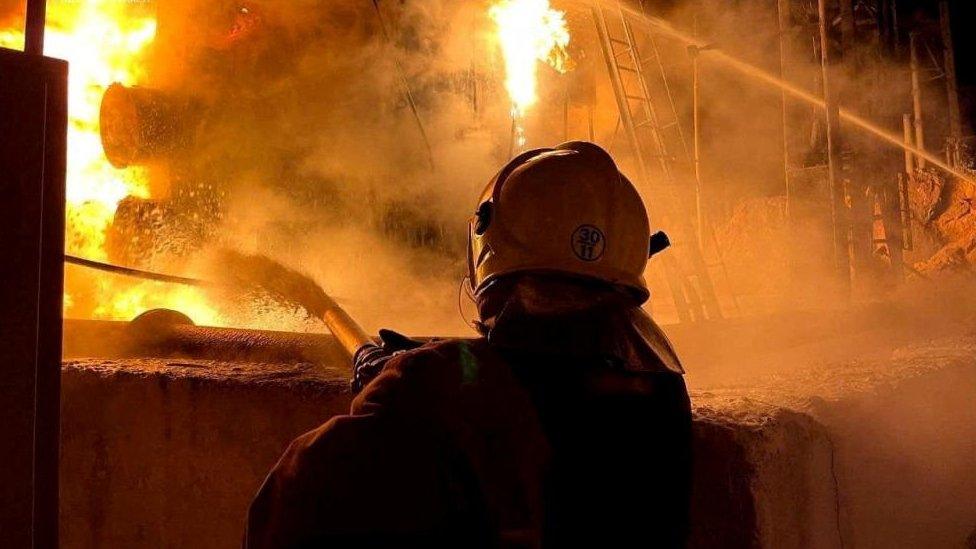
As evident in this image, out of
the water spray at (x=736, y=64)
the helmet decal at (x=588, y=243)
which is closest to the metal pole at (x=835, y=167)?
the water spray at (x=736, y=64)

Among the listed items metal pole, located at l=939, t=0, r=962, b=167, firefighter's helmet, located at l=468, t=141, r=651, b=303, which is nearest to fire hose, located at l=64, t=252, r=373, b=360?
firefighter's helmet, located at l=468, t=141, r=651, b=303

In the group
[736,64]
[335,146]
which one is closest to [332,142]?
[335,146]

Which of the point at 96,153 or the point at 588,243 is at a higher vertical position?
the point at 96,153

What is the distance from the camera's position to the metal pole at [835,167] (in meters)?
8.53

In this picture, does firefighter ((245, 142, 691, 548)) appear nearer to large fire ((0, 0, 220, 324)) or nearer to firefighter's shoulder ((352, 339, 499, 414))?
firefighter's shoulder ((352, 339, 499, 414))

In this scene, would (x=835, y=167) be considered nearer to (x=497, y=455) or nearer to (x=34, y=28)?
(x=497, y=455)

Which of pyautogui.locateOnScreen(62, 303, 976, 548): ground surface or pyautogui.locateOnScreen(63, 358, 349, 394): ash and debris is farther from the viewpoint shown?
pyautogui.locateOnScreen(63, 358, 349, 394): ash and debris

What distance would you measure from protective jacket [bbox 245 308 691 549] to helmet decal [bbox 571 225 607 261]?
196 mm

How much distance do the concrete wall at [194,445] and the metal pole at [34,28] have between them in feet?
4.22

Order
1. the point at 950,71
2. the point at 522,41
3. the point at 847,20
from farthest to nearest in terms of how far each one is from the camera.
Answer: the point at 950,71, the point at 522,41, the point at 847,20

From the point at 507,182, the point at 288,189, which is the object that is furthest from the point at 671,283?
the point at 507,182

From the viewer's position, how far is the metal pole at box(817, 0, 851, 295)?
28.0 ft

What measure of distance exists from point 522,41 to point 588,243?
879 cm

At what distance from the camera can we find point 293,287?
14.4ft
